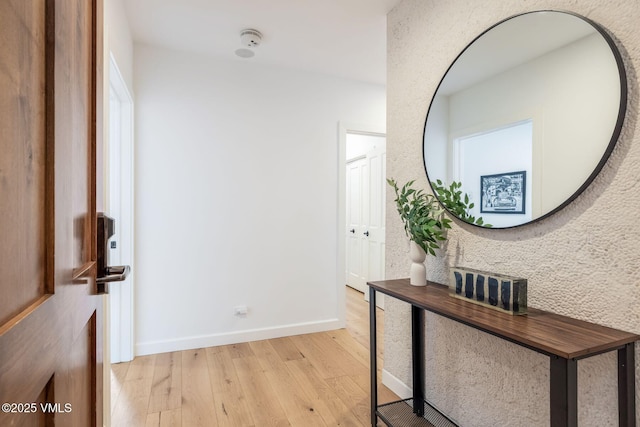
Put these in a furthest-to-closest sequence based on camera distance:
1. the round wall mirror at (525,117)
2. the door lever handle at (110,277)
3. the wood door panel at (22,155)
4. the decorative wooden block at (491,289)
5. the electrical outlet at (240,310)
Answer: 1. the electrical outlet at (240,310)
2. the decorative wooden block at (491,289)
3. the round wall mirror at (525,117)
4. the door lever handle at (110,277)
5. the wood door panel at (22,155)

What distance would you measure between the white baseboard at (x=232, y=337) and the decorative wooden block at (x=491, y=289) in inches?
75.0

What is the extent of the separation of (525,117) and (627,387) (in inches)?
39.2

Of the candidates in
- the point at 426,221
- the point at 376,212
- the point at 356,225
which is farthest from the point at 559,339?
the point at 356,225

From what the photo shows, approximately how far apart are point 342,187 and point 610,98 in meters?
2.30

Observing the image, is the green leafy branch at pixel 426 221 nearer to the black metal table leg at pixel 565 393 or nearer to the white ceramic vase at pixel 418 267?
the white ceramic vase at pixel 418 267

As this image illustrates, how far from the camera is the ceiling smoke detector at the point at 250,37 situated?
2.46 metres

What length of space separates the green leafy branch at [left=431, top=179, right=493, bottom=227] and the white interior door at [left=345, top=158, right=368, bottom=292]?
2.83 meters

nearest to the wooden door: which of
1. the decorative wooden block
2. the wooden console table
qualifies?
the wooden console table

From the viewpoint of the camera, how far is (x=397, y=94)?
2156 mm

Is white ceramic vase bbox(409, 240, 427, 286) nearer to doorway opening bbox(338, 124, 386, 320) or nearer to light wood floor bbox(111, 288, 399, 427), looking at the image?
light wood floor bbox(111, 288, 399, 427)

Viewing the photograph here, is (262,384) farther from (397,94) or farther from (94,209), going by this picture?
(397,94)

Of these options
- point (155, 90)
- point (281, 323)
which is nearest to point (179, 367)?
point (281, 323)

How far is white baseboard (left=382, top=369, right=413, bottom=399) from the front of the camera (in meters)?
2.05

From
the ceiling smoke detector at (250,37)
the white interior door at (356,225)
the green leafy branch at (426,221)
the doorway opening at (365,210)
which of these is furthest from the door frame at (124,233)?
the white interior door at (356,225)
